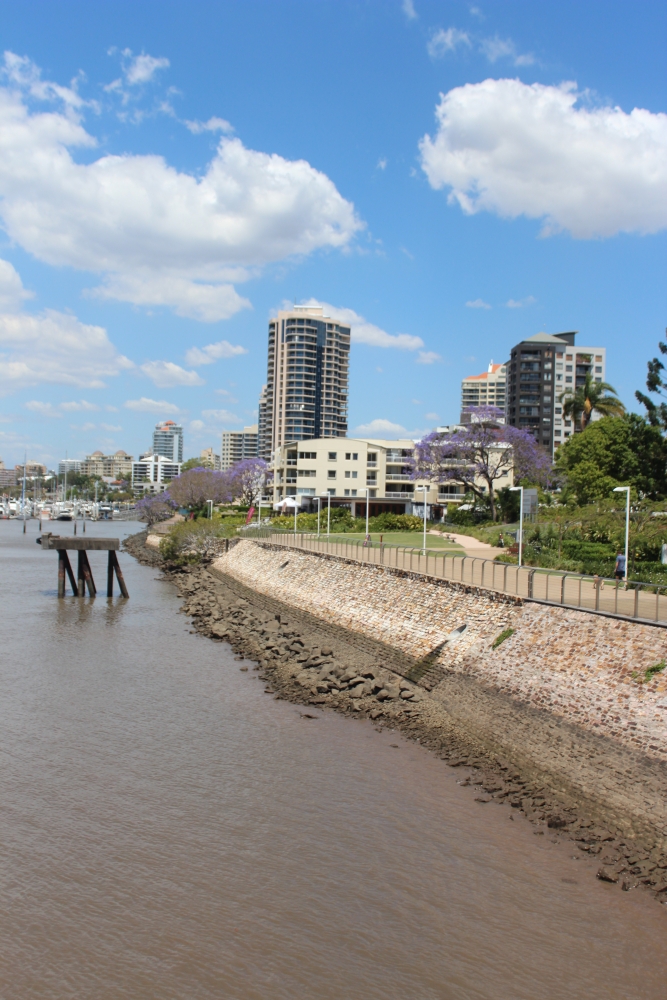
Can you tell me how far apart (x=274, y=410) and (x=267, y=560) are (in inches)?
4160

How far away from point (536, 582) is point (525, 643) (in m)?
2.60

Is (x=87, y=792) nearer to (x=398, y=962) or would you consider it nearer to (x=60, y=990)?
(x=60, y=990)

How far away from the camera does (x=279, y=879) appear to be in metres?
10.7

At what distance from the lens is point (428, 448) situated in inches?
2272

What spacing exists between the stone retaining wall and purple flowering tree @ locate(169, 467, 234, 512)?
183 feet

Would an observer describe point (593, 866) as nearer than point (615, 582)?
Yes

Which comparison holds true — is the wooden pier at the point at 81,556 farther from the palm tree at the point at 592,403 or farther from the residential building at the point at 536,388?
the residential building at the point at 536,388

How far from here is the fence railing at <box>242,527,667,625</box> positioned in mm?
15367

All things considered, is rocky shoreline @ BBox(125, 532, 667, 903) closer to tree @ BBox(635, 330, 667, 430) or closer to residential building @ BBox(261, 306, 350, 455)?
tree @ BBox(635, 330, 667, 430)

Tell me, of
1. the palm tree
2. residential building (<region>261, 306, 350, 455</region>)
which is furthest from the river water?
residential building (<region>261, 306, 350, 455</region>)

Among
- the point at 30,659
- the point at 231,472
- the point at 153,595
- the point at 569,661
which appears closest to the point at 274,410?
the point at 231,472

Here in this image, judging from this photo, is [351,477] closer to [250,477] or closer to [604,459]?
[250,477]

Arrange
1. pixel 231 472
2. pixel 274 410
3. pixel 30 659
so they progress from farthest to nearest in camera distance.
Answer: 1. pixel 274 410
2. pixel 231 472
3. pixel 30 659

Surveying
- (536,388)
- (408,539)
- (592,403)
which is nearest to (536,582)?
(408,539)
